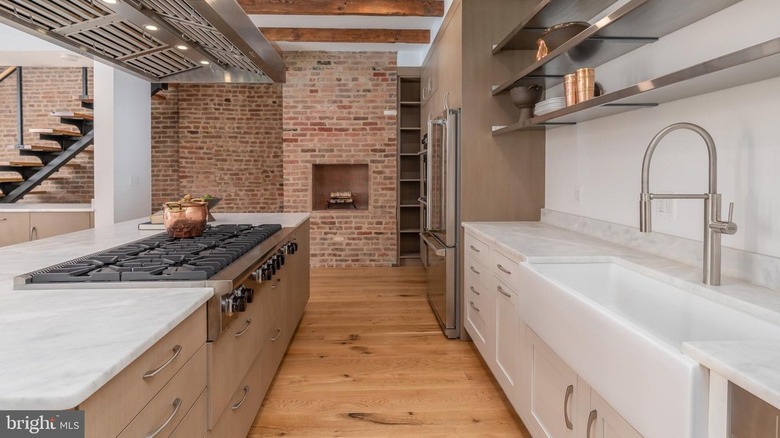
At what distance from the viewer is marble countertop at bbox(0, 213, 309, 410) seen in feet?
2.52

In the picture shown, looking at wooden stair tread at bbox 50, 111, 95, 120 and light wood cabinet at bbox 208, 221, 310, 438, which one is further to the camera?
wooden stair tread at bbox 50, 111, 95, 120

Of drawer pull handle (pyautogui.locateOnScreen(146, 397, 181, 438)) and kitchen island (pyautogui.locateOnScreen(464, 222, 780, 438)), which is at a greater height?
kitchen island (pyautogui.locateOnScreen(464, 222, 780, 438))

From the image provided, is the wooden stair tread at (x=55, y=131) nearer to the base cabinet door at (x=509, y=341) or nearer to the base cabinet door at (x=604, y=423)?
the base cabinet door at (x=509, y=341)

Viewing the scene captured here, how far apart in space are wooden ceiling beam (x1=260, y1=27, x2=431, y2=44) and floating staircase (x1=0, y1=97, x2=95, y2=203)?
2.43m

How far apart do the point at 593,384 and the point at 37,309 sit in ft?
4.66

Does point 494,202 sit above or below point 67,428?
above

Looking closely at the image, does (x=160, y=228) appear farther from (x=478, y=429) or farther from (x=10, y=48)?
(x=10, y=48)

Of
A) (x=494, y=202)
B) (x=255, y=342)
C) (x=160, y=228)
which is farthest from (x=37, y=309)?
(x=494, y=202)

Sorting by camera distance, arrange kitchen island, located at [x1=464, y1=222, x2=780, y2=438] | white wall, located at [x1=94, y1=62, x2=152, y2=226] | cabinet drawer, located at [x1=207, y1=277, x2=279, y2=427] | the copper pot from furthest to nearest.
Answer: white wall, located at [x1=94, y1=62, x2=152, y2=226], the copper pot, cabinet drawer, located at [x1=207, y1=277, x2=279, y2=427], kitchen island, located at [x1=464, y1=222, x2=780, y2=438]

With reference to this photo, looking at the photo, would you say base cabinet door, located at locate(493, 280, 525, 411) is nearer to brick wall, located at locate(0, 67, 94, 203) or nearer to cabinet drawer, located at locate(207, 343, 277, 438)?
cabinet drawer, located at locate(207, 343, 277, 438)

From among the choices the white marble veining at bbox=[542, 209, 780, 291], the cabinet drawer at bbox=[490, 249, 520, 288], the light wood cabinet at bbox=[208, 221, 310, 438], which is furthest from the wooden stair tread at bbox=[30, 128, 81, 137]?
the white marble veining at bbox=[542, 209, 780, 291]

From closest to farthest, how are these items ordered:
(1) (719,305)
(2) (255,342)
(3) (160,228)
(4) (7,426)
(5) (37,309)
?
(4) (7,426)
(5) (37,309)
(1) (719,305)
(2) (255,342)
(3) (160,228)

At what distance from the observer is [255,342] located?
212 centimetres

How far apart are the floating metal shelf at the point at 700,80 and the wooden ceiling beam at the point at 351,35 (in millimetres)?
3531
